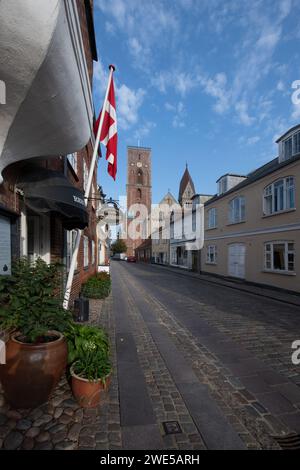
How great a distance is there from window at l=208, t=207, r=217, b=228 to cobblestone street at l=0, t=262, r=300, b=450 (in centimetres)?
1441

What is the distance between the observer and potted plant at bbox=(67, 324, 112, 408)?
291cm

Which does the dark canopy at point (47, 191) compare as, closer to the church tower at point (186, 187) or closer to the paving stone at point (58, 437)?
the paving stone at point (58, 437)

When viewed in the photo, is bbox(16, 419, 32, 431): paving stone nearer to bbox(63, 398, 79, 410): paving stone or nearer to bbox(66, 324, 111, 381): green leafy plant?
bbox(63, 398, 79, 410): paving stone

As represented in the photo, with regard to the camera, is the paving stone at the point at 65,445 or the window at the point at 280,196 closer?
the paving stone at the point at 65,445

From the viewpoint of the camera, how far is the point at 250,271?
15.0 m

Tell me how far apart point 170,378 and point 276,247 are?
1130cm

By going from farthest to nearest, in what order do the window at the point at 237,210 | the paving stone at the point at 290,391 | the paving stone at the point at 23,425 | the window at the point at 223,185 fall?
the window at the point at 223,185
the window at the point at 237,210
the paving stone at the point at 290,391
the paving stone at the point at 23,425

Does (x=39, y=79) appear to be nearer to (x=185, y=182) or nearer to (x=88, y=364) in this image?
(x=88, y=364)

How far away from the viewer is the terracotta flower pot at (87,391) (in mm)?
2898

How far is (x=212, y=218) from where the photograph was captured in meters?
20.8

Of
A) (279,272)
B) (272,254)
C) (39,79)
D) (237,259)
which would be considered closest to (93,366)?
(39,79)

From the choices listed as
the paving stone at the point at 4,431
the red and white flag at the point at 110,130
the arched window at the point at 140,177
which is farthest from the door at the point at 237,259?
the arched window at the point at 140,177

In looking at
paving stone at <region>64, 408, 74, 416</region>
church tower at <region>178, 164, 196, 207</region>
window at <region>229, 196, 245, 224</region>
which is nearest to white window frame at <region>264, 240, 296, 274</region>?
window at <region>229, 196, 245, 224</region>

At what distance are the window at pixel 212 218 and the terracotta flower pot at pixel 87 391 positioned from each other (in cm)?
1843
